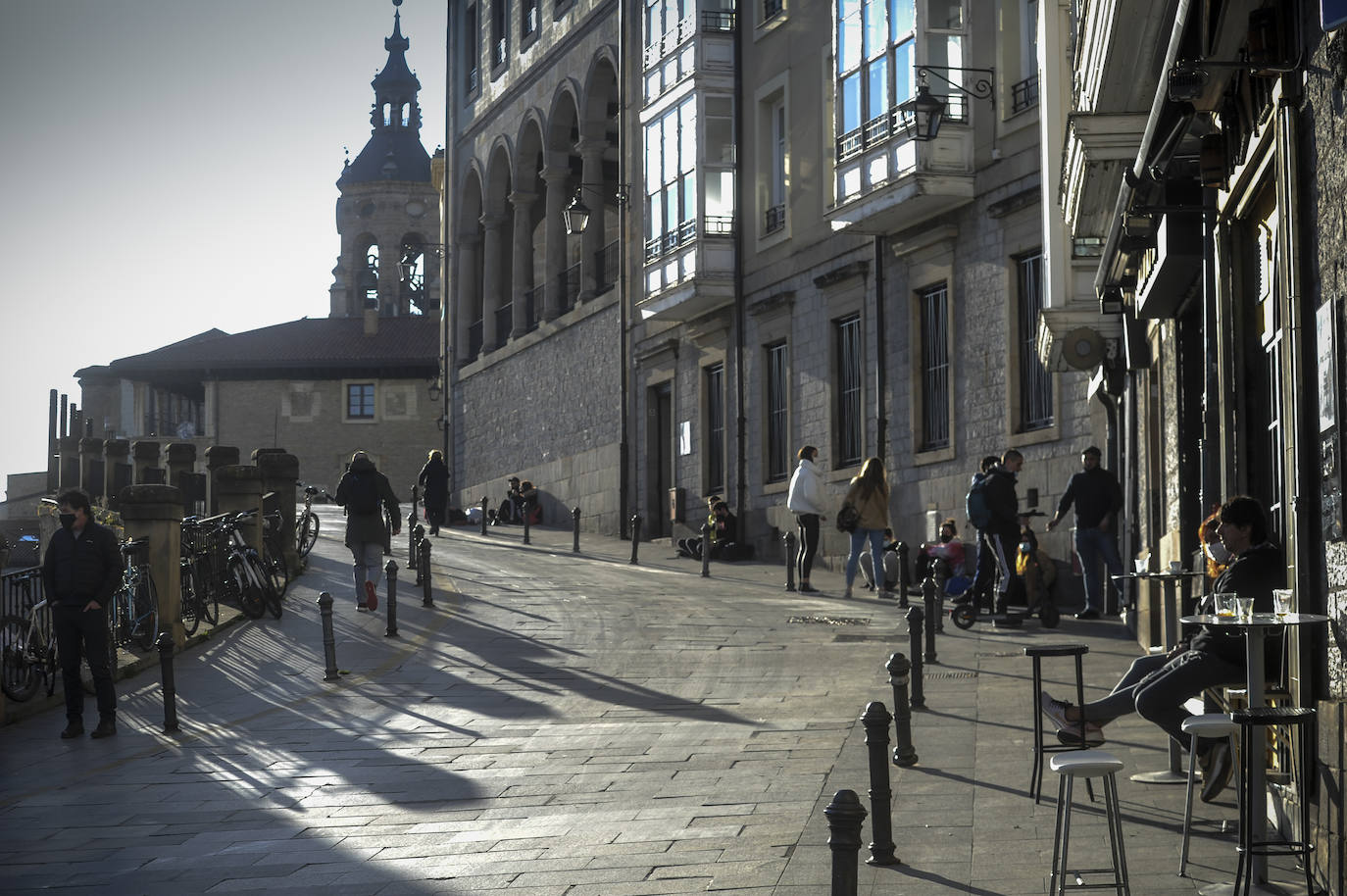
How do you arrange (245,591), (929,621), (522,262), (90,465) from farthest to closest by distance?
(522,262) < (90,465) < (245,591) < (929,621)

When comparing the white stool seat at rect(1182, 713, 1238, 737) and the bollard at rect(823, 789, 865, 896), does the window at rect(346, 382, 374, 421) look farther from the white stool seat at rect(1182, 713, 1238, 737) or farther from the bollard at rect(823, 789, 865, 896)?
the bollard at rect(823, 789, 865, 896)

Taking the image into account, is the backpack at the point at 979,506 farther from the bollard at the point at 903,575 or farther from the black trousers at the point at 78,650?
the black trousers at the point at 78,650

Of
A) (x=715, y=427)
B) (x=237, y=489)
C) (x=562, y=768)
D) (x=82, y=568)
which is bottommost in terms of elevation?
(x=562, y=768)

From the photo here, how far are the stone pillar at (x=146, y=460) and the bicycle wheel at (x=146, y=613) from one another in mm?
16393

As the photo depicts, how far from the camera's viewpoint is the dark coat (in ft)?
44.4

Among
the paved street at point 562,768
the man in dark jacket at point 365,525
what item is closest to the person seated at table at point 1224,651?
the paved street at point 562,768

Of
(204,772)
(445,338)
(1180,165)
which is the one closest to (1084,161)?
(1180,165)

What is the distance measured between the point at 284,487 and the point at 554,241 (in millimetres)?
19028

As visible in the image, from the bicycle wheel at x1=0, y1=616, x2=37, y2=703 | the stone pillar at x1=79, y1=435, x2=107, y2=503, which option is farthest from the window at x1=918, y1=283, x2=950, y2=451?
the stone pillar at x1=79, y1=435, x2=107, y2=503

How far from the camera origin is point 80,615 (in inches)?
533

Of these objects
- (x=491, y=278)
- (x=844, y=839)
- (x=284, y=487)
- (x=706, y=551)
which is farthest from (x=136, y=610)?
(x=491, y=278)

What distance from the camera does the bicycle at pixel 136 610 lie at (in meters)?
17.4

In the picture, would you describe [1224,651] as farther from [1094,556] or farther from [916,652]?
[1094,556]

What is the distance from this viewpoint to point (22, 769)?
12.2 m
